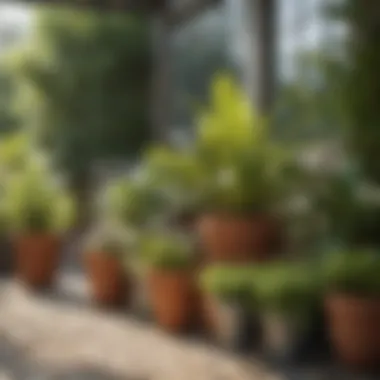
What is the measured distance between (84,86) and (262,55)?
3.76 ft

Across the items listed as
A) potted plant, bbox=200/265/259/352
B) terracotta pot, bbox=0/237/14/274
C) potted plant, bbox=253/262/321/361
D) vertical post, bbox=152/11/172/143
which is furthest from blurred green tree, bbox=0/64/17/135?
potted plant, bbox=253/262/321/361

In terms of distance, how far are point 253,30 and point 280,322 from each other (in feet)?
4.89

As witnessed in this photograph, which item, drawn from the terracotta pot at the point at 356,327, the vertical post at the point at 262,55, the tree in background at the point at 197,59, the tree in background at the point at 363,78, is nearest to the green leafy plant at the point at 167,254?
the terracotta pot at the point at 356,327

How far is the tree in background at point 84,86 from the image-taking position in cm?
423

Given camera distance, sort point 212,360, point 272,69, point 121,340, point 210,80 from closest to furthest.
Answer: point 212,360
point 121,340
point 272,69
point 210,80

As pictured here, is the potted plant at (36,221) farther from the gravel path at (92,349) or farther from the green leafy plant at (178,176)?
the green leafy plant at (178,176)

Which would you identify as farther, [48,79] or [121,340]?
[48,79]

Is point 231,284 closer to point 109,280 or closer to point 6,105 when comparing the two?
point 109,280

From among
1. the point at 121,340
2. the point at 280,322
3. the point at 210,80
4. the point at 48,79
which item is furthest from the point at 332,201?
the point at 48,79

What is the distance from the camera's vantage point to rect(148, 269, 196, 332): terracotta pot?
2.93 meters

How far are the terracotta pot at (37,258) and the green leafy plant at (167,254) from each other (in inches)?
31.8

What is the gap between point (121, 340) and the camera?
2889 mm

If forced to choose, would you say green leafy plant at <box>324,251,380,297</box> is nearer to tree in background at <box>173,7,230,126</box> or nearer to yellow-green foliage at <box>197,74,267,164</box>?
yellow-green foliage at <box>197,74,267,164</box>

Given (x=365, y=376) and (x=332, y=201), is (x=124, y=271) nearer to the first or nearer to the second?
(x=332, y=201)
